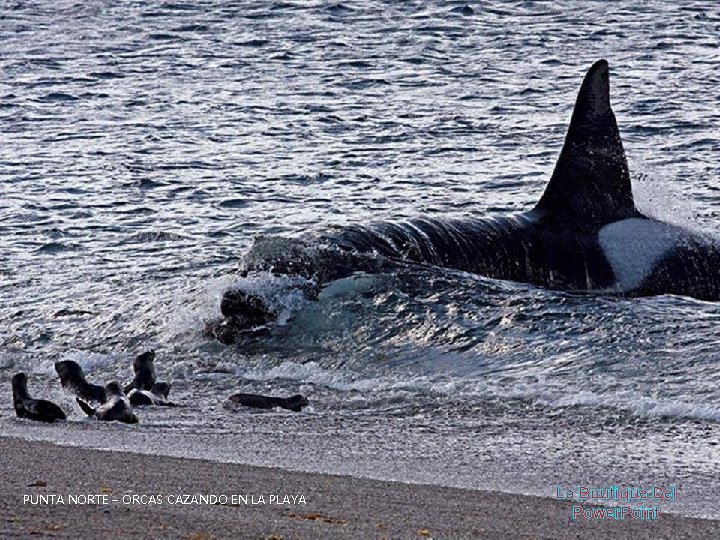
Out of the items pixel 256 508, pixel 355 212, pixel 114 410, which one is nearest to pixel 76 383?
pixel 114 410

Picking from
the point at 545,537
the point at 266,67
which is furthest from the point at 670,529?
the point at 266,67

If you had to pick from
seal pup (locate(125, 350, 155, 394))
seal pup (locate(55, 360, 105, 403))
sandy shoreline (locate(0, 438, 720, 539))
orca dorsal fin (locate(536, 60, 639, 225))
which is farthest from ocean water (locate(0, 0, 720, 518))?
orca dorsal fin (locate(536, 60, 639, 225))

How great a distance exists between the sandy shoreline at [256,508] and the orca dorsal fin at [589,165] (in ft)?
20.5

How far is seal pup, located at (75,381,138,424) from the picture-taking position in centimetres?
818

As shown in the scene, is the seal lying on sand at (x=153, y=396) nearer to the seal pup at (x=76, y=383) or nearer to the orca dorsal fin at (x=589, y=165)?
the seal pup at (x=76, y=383)

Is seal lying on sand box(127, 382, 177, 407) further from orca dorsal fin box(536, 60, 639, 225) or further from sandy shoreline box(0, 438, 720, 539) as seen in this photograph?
orca dorsal fin box(536, 60, 639, 225)

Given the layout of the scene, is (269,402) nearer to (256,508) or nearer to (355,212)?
(256,508)

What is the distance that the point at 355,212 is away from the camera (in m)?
15.8

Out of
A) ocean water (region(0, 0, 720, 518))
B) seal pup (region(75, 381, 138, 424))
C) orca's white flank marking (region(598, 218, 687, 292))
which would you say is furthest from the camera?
orca's white flank marking (region(598, 218, 687, 292))

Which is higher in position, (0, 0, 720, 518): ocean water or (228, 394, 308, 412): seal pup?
(228, 394, 308, 412): seal pup

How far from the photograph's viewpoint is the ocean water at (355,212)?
800cm

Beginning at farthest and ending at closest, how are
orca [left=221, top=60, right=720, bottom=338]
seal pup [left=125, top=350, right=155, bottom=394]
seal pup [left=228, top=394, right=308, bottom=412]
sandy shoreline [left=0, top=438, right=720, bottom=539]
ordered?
1. orca [left=221, top=60, right=720, bottom=338]
2. seal pup [left=125, top=350, right=155, bottom=394]
3. seal pup [left=228, top=394, right=308, bottom=412]
4. sandy shoreline [left=0, top=438, right=720, bottom=539]

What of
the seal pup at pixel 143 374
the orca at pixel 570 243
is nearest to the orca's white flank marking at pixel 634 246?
the orca at pixel 570 243

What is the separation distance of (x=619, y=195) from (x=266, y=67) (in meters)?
13.6
